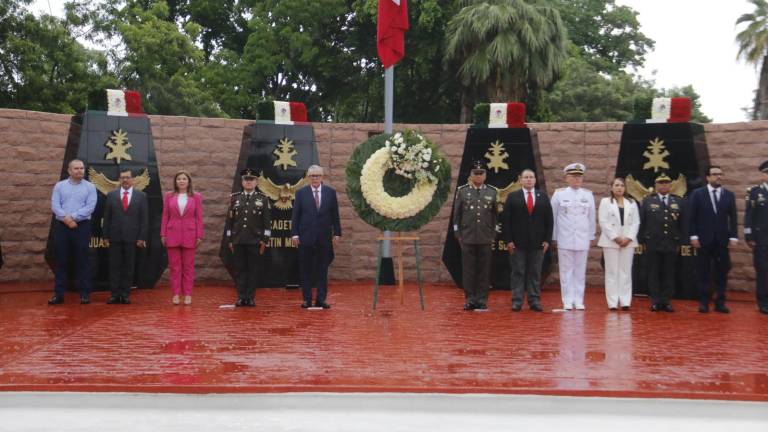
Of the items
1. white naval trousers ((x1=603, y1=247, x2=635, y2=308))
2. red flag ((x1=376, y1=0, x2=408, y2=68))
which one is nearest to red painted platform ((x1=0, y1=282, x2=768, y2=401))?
white naval trousers ((x1=603, y1=247, x2=635, y2=308))

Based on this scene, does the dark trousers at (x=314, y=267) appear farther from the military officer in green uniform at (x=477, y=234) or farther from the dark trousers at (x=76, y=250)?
Answer: the dark trousers at (x=76, y=250)

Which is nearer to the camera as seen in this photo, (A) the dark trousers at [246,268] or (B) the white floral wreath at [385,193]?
(B) the white floral wreath at [385,193]

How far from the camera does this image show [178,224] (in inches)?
387

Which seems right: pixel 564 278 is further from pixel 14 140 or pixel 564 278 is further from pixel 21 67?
pixel 21 67

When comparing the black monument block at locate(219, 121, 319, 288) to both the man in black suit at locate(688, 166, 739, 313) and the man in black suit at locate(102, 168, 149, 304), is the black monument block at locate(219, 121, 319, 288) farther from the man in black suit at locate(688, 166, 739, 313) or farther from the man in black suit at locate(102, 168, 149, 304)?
the man in black suit at locate(688, 166, 739, 313)

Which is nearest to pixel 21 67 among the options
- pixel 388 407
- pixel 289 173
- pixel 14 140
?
pixel 14 140

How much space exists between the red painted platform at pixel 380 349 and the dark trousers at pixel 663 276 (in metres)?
0.21

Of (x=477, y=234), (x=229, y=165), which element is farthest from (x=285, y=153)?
(x=477, y=234)

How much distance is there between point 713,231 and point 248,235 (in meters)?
5.19

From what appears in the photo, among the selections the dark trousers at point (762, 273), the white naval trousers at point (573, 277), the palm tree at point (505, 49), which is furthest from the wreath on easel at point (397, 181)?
the palm tree at point (505, 49)

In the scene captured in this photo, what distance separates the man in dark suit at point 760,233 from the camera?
9.59 metres

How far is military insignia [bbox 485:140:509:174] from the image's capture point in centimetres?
1162

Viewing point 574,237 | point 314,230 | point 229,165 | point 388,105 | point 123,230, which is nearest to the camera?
point 314,230

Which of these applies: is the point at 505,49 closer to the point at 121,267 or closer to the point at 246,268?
the point at 246,268
